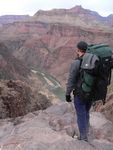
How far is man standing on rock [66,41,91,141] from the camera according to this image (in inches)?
310

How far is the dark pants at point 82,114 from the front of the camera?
8.17 metres

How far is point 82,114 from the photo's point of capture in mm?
8289

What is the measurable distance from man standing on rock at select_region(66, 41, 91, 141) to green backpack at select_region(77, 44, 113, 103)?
3.5 inches

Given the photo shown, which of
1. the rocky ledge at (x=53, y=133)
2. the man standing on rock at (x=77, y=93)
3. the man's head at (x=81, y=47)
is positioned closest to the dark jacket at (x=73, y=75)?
the man standing on rock at (x=77, y=93)

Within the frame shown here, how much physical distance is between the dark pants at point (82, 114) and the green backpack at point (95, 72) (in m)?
0.22

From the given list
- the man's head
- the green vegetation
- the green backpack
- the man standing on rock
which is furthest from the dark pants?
the green vegetation

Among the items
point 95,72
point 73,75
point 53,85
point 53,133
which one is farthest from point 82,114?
point 53,85

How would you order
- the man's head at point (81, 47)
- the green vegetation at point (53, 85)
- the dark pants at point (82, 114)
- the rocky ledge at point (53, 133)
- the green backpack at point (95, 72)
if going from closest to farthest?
the green backpack at point (95, 72) → the man's head at point (81, 47) → the dark pants at point (82, 114) → the rocky ledge at point (53, 133) → the green vegetation at point (53, 85)

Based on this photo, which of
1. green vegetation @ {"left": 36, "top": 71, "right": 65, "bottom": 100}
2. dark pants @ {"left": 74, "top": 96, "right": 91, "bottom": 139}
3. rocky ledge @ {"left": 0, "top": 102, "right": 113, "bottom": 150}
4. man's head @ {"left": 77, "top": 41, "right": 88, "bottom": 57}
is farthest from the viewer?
green vegetation @ {"left": 36, "top": 71, "right": 65, "bottom": 100}

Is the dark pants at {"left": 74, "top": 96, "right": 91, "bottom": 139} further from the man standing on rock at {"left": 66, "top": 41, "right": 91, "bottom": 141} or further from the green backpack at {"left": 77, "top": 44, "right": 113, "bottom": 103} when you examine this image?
the green backpack at {"left": 77, "top": 44, "right": 113, "bottom": 103}

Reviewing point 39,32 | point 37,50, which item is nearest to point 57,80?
point 37,50

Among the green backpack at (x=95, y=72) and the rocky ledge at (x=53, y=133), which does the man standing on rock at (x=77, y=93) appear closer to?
the green backpack at (x=95, y=72)

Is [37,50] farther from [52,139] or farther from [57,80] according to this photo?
[52,139]

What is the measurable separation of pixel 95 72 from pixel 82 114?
102 centimetres
